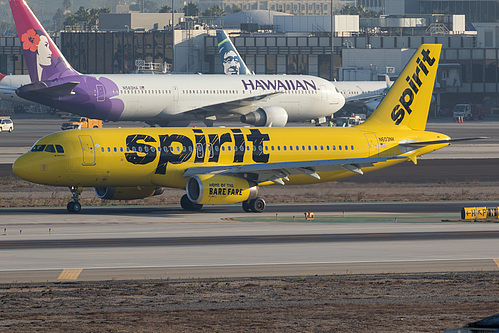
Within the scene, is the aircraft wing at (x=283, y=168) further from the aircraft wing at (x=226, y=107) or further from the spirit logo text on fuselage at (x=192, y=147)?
the aircraft wing at (x=226, y=107)

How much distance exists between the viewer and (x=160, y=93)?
8938 cm

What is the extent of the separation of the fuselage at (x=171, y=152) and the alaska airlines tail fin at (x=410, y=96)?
158 cm

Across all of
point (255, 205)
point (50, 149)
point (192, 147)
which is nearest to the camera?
point (50, 149)

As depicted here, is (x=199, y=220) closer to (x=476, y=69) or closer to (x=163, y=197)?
(x=163, y=197)

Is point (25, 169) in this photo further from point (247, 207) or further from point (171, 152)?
point (247, 207)

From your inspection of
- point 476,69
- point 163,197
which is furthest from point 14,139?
point 476,69

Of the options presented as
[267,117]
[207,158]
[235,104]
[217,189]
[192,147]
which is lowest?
[217,189]

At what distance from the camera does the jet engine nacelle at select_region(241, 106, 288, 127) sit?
87.9 metres

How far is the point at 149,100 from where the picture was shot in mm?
89000

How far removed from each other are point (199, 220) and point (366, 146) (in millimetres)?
12683

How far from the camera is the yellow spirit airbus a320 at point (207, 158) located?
147 feet

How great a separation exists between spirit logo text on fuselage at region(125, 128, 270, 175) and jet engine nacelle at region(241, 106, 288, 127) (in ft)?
126

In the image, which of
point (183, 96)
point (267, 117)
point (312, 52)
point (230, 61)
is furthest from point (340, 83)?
point (183, 96)

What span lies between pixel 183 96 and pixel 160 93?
2547 mm
